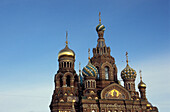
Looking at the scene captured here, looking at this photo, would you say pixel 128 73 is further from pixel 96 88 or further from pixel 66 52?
pixel 66 52

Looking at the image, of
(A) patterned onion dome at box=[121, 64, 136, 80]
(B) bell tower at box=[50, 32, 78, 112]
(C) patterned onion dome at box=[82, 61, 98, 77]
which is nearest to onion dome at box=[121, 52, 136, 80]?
(A) patterned onion dome at box=[121, 64, 136, 80]

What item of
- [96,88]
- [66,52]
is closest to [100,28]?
[66,52]

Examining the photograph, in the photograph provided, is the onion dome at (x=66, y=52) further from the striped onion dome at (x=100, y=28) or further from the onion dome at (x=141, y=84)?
the onion dome at (x=141, y=84)

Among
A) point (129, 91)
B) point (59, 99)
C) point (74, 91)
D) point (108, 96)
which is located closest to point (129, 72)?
point (129, 91)

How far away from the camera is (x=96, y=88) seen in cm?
4512

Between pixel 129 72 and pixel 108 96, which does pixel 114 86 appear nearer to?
pixel 108 96

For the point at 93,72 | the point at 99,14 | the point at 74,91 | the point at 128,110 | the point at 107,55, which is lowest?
the point at 128,110

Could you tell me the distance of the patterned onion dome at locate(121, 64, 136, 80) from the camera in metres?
46.7

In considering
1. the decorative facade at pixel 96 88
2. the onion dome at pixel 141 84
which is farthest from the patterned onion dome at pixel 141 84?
the decorative facade at pixel 96 88

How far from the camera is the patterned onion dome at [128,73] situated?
153ft

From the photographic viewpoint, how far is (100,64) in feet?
156

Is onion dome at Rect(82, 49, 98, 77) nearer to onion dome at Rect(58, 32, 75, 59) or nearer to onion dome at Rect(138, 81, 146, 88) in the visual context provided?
onion dome at Rect(58, 32, 75, 59)

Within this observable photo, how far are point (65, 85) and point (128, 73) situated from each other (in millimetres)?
11808

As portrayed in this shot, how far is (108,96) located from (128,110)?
4.08 metres
